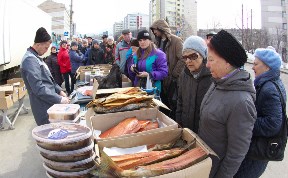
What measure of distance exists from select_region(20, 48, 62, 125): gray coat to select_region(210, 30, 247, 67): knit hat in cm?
204

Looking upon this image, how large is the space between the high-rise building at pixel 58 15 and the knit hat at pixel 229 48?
76.1 meters

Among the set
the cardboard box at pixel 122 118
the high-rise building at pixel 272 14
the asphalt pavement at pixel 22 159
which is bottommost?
the asphalt pavement at pixel 22 159

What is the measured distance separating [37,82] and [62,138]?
1874 millimetres

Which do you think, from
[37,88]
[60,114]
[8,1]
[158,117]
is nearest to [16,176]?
[37,88]

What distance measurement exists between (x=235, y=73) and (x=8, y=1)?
10.4 metres

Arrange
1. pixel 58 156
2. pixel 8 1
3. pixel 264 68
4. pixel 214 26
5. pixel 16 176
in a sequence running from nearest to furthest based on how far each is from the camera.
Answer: pixel 58 156 < pixel 264 68 < pixel 16 176 < pixel 8 1 < pixel 214 26

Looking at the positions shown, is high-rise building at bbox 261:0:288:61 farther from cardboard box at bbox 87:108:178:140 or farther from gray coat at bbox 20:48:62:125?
cardboard box at bbox 87:108:178:140

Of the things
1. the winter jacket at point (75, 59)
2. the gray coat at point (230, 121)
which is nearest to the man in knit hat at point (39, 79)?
the gray coat at point (230, 121)

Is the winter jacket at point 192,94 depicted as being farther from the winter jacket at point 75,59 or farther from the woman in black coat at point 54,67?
the woman in black coat at point 54,67

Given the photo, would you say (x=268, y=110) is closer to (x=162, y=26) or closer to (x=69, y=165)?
(x=69, y=165)

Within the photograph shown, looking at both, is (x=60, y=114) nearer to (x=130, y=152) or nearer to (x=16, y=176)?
(x=130, y=152)

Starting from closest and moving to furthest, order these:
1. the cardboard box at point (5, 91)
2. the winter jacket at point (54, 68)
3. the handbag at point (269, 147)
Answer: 1. the handbag at point (269, 147)
2. the cardboard box at point (5, 91)
3. the winter jacket at point (54, 68)

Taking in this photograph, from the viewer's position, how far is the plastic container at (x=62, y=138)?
1.66 meters

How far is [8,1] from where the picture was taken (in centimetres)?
1047
